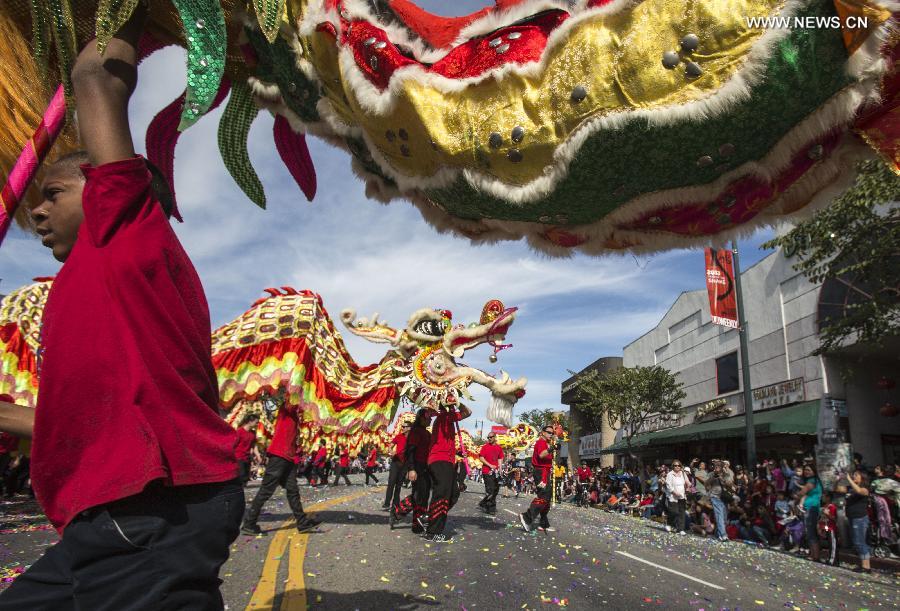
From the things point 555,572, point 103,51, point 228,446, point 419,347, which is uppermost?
point 419,347

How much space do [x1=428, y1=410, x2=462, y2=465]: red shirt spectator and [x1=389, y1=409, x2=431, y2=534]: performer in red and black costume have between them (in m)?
0.59

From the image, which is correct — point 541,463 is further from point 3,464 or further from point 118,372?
point 118,372

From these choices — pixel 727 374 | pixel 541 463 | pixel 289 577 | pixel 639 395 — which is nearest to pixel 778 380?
pixel 727 374

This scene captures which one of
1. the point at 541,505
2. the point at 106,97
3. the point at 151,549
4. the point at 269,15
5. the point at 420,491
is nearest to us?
the point at 151,549

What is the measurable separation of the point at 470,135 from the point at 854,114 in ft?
3.52

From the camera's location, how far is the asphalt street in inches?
179

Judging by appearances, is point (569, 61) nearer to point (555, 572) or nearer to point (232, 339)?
point (555, 572)

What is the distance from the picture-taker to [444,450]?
8641 millimetres

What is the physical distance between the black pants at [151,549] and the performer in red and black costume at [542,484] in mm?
9527

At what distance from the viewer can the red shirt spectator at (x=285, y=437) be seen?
26.4ft

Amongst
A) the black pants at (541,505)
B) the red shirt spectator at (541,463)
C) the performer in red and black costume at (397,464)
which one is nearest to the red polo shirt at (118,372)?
the black pants at (541,505)

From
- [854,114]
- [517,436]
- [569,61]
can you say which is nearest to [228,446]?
[569,61]

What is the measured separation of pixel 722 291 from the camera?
1502 centimetres

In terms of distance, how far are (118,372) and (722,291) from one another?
1564 cm
